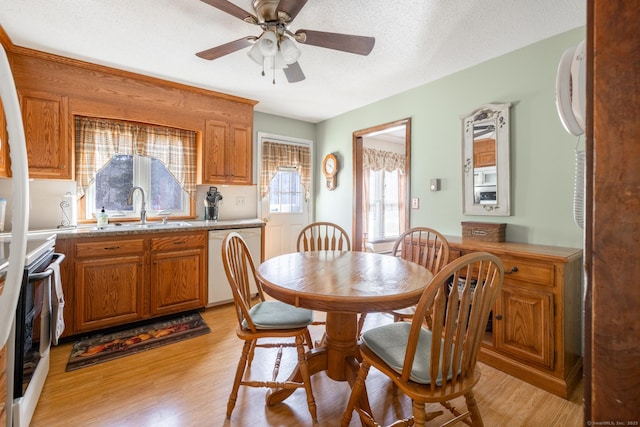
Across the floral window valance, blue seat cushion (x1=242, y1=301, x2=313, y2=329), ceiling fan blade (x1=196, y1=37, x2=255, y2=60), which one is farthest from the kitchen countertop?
the floral window valance

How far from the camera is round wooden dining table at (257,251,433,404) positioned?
1236mm

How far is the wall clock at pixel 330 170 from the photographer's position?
4.14 meters

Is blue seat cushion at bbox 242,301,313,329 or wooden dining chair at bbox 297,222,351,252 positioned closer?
blue seat cushion at bbox 242,301,313,329

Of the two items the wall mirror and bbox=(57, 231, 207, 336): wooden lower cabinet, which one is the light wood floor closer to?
bbox=(57, 231, 207, 336): wooden lower cabinet

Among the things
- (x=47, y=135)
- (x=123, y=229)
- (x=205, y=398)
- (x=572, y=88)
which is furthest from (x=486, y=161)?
(x=47, y=135)

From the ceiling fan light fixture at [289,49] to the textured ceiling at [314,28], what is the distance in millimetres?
273

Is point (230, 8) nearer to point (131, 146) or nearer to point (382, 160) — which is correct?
point (131, 146)

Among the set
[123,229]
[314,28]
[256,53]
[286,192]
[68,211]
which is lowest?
[123,229]

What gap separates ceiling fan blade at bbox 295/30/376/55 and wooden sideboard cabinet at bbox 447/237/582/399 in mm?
1621

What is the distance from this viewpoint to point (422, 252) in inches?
94.6

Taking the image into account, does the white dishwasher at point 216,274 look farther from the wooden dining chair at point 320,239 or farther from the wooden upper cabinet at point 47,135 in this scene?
the wooden upper cabinet at point 47,135

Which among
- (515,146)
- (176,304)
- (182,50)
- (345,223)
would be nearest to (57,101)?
(182,50)

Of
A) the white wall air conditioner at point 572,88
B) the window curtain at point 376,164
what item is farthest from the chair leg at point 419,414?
the window curtain at point 376,164

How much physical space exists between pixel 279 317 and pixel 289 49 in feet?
5.28
